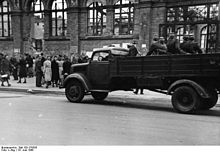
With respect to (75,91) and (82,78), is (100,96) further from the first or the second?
(82,78)

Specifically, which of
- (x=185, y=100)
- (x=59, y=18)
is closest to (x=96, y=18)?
(x=59, y=18)

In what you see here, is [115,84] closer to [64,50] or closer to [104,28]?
[104,28]

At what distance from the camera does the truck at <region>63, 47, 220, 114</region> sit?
24.7 ft

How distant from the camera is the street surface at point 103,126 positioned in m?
4.98

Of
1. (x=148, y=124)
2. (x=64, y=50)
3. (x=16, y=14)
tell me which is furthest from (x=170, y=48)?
(x=16, y=14)

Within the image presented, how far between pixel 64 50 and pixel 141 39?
6.06m

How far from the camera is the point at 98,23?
1966cm

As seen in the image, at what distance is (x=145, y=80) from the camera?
8.48m

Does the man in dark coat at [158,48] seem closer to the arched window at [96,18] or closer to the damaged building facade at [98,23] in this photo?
the damaged building facade at [98,23]

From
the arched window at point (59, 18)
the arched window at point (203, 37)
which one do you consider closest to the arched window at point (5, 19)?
the arched window at point (59, 18)

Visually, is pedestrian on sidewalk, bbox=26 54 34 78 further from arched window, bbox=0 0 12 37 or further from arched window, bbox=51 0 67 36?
arched window, bbox=0 0 12 37

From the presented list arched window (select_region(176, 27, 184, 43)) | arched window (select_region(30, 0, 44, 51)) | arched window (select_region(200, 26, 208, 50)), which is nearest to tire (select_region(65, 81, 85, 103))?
arched window (select_region(176, 27, 184, 43))

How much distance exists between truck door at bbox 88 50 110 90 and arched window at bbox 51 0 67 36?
11.8 meters

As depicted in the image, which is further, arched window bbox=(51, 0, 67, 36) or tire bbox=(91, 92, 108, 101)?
arched window bbox=(51, 0, 67, 36)
